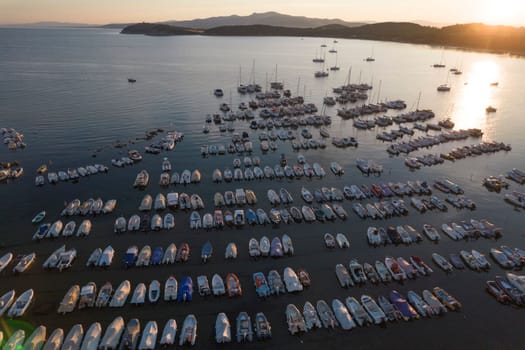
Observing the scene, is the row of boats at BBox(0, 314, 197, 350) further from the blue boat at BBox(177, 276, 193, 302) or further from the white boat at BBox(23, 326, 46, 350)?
the blue boat at BBox(177, 276, 193, 302)

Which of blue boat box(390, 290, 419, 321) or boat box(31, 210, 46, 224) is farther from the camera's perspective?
boat box(31, 210, 46, 224)

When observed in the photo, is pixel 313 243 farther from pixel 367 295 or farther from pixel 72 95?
pixel 72 95

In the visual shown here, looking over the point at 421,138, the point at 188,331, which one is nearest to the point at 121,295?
the point at 188,331

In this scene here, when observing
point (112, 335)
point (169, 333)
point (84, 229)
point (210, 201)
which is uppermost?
point (210, 201)

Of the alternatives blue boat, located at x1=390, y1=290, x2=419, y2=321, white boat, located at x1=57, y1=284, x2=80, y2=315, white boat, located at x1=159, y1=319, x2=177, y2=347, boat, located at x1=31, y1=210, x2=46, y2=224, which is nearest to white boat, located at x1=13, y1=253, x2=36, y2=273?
white boat, located at x1=57, y1=284, x2=80, y2=315

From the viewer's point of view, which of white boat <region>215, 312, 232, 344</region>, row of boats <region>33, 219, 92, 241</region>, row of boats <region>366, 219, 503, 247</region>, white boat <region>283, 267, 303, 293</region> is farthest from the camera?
row of boats <region>366, 219, 503, 247</region>

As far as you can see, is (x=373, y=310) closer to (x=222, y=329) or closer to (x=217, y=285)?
(x=222, y=329)
